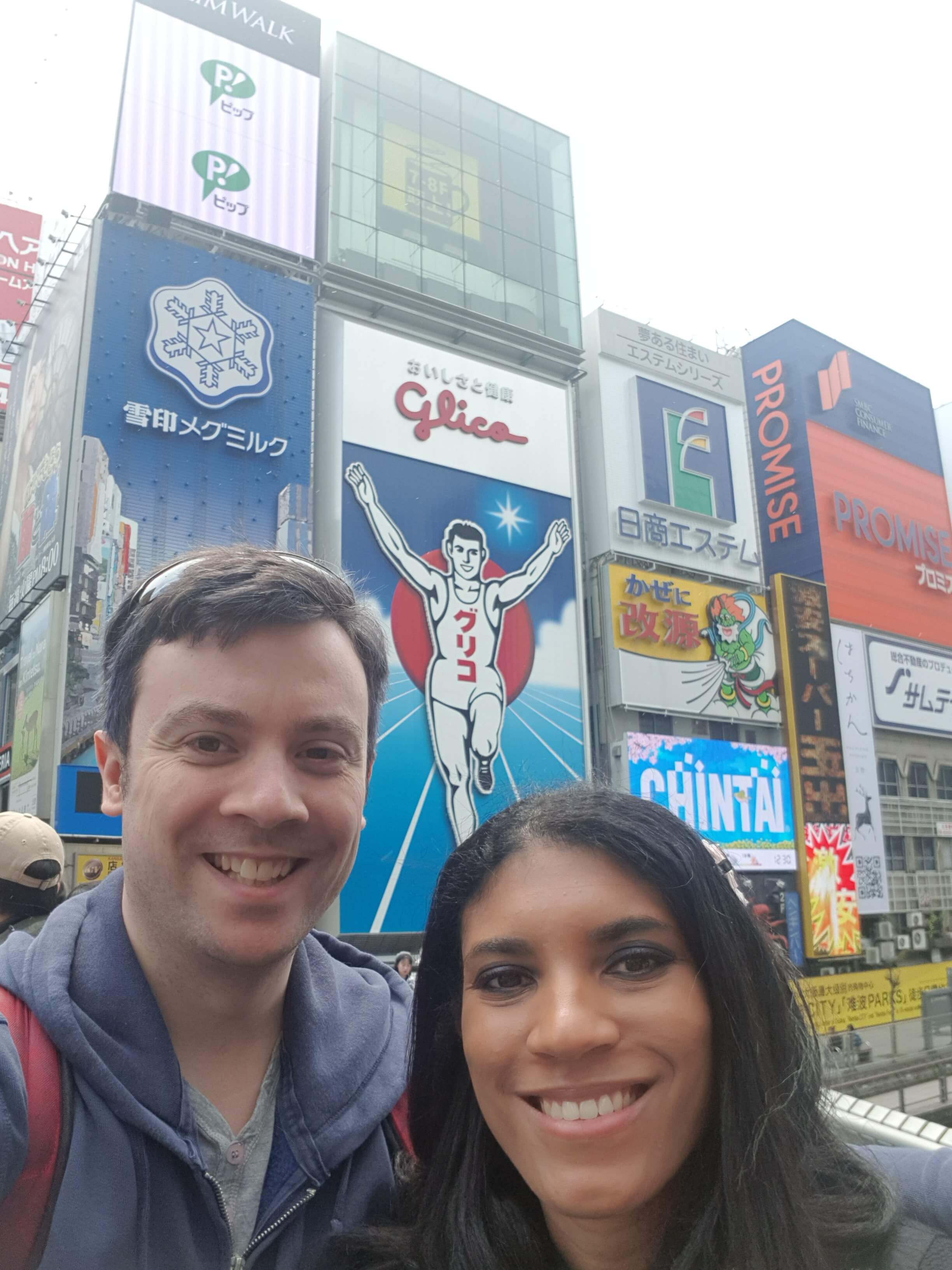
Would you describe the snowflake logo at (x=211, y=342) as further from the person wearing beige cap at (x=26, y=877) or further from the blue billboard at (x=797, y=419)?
the blue billboard at (x=797, y=419)

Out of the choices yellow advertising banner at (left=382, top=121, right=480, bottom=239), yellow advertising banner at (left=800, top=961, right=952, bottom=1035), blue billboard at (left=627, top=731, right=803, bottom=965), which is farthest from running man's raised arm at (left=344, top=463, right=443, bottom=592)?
yellow advertising banner at (left=800, top=961, right=952, bottom=1035)

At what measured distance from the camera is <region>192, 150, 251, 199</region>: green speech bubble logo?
18.5 m

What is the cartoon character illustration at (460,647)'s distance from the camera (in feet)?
59.5

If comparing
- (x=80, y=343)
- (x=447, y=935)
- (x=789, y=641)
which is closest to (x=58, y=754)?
(x=80, y=343)

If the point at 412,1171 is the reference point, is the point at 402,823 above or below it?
above

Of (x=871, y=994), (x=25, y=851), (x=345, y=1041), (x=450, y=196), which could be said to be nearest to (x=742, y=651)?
(x=871, y=994)

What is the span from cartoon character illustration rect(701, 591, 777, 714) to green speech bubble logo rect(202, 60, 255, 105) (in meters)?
14.4

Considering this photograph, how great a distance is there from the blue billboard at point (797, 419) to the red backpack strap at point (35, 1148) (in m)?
26.8

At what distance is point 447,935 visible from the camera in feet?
7.17

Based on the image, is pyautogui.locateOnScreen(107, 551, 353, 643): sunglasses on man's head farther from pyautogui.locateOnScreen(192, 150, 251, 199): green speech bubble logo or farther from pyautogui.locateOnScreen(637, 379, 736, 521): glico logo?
pyautogui.locateOnScreen(637, 379, 736, 521): glico logo

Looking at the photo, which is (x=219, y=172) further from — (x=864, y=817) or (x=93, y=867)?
(x=864, y=817)

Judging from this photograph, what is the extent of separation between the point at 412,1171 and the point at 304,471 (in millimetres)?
16456

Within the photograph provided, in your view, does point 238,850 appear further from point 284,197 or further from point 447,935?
point 284,197

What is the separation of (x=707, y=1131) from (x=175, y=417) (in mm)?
A: 16398
